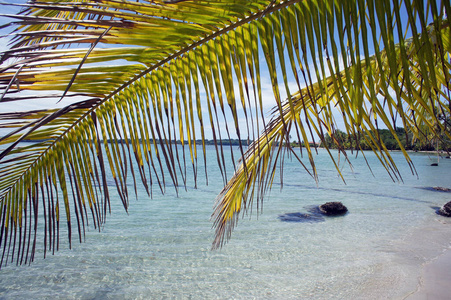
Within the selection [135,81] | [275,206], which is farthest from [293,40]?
[275,206]

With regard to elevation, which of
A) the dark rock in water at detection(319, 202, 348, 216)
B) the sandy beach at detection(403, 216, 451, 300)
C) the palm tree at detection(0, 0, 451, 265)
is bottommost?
the sandy beach at detection(403, 216, 451, 300)

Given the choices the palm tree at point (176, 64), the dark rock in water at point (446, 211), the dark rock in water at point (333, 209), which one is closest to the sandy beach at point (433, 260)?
the dark rock in water at point (446, 211)

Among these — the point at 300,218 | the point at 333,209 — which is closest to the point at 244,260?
the point at 300,218

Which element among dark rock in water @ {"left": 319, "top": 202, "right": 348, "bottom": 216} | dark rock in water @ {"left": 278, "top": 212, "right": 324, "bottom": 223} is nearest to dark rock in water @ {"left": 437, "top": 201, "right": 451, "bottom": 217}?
dark rock in water @ {"left": 319, "top": 202, "right": 348, "bottom": 216}

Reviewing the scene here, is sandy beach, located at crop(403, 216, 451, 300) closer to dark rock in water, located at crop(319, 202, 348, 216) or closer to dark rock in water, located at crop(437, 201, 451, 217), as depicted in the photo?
dark rock in water, located at crop(437, 201, 451, 217)

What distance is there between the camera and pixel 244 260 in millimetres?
7629

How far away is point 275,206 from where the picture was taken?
48.1 feet

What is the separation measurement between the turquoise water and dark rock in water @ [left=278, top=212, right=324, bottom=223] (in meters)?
0.35

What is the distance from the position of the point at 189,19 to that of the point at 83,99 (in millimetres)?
492

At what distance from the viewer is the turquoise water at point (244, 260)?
6094 mm

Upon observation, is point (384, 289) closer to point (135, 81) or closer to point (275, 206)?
point (135, 81)

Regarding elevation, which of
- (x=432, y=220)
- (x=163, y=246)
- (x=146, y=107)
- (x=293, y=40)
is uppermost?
(x=293, y=40)

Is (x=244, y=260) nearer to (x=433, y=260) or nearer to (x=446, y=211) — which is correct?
(x=433, y=260)

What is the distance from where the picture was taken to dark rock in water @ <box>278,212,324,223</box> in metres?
11.5
